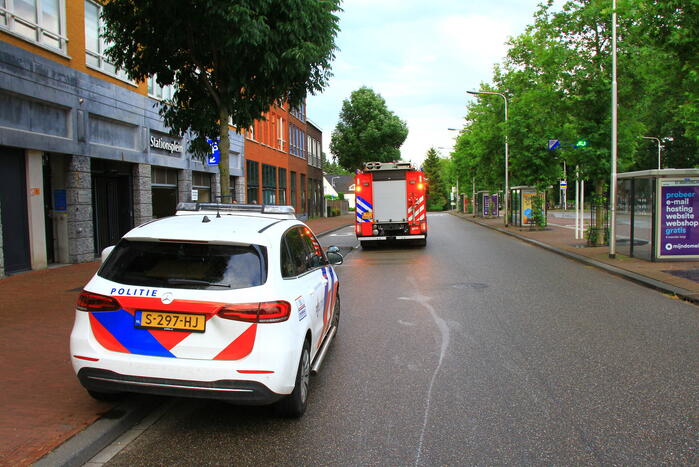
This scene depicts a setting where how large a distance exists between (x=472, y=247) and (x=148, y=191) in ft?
36.7

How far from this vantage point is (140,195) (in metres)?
17.6

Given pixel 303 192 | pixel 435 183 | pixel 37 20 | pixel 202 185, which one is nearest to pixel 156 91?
pixel 202 185

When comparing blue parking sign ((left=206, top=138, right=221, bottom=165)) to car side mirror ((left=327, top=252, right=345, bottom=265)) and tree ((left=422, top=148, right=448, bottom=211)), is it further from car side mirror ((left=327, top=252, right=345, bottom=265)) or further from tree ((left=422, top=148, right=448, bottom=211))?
tree ((left=422, top=148, right=448, bottom=211))

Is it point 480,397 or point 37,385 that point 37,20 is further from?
point 480,397

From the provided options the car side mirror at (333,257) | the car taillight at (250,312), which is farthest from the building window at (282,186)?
the car taillight at (250,312)

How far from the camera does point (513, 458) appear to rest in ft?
11.3

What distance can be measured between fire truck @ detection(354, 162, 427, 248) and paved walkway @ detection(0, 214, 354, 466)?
11813 mm

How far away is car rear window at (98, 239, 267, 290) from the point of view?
151 inches

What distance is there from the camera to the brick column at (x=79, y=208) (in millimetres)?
13977

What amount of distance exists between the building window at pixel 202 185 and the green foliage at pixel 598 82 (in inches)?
539

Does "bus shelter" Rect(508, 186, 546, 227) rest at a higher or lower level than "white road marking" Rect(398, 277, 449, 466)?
higher

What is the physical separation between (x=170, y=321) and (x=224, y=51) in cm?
700

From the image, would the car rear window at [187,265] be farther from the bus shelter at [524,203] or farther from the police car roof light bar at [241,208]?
the bus shelter at [524,203]

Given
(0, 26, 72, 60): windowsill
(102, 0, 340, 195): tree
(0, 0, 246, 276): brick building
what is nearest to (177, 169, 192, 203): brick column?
(0, 0, 246, 276): brick building
